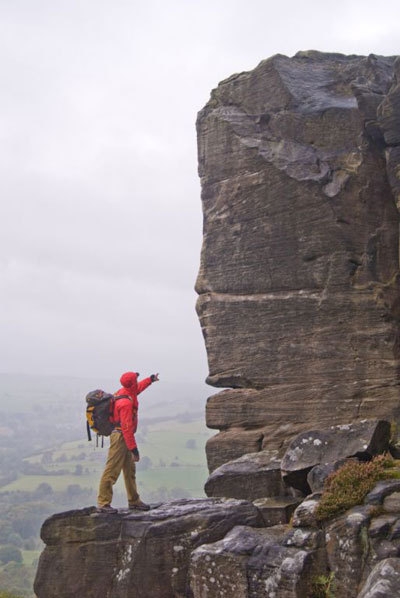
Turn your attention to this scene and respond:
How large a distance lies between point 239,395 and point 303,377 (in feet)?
10.0

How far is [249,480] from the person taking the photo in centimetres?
2344

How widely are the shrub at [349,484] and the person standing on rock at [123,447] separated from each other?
19.6ft

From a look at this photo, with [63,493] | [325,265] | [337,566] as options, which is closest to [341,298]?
[325,265]

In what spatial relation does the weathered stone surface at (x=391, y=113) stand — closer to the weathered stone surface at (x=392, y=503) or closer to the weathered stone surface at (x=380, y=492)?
the weathered stone surface at (x=380, y=492)

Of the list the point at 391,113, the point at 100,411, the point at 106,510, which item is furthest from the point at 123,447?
the point at 391,113

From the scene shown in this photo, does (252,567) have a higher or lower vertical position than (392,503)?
lower

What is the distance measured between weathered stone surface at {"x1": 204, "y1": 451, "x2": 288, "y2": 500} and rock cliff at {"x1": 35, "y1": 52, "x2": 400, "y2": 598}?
5 cm

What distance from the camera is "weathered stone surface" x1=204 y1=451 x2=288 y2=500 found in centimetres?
2289

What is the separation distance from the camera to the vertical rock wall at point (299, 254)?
1080 inches

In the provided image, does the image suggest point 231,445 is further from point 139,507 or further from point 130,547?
point 130,547

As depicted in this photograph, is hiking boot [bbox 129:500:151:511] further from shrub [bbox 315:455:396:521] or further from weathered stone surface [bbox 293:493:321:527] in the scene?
shrub [bbox 315:455:396:521]

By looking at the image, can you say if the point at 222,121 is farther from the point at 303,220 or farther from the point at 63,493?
the point at 63,493

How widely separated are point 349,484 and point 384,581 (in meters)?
4.13

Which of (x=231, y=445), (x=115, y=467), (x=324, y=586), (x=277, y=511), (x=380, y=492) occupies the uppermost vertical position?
(x=115, y=467)
